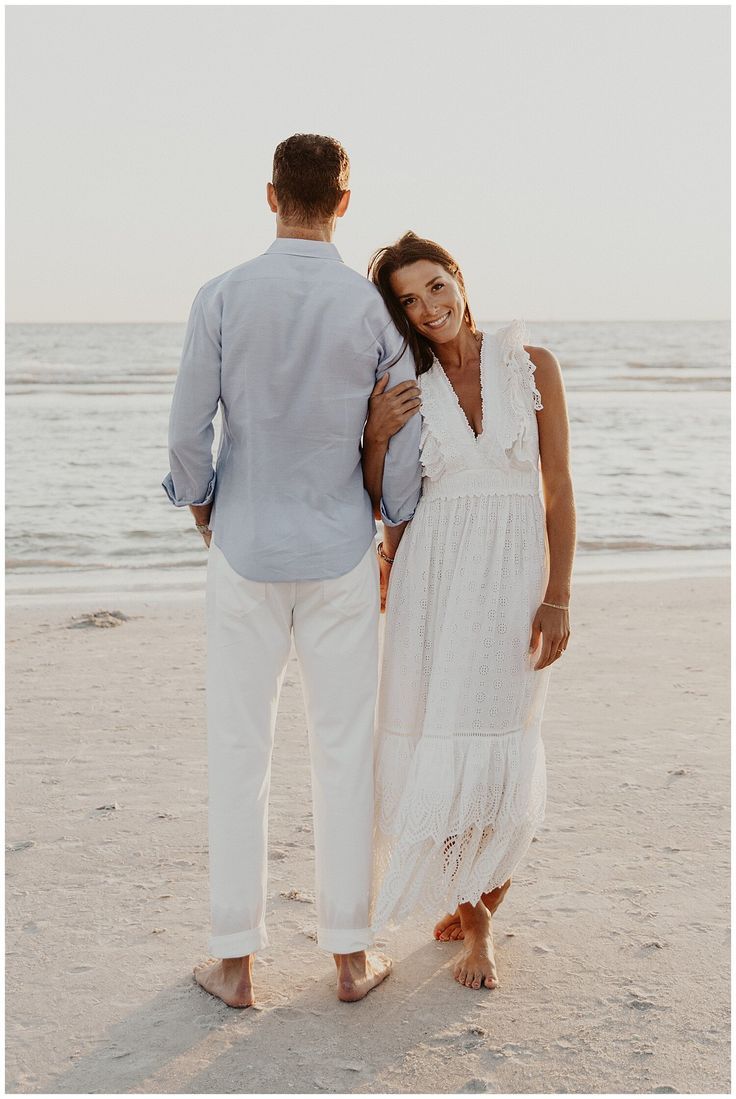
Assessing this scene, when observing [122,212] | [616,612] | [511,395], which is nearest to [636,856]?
[511,395]

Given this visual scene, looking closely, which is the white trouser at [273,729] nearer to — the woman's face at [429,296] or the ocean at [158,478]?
the woman's face at [429,296]

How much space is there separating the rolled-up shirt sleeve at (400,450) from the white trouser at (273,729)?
15 centimetres

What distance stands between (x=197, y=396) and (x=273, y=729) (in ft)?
2.75

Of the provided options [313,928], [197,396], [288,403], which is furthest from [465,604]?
[313,928]

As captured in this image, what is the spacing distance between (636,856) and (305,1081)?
57.2 inches

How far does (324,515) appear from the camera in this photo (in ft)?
8.78

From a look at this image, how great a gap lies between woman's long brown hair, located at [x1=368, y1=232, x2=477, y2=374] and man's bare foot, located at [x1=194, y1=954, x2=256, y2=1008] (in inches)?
61.8

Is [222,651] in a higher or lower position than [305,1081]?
higher

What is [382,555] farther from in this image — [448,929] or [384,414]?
[448,929]

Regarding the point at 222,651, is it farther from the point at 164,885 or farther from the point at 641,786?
the point at 641,786

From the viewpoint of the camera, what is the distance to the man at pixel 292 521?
8.46 ft

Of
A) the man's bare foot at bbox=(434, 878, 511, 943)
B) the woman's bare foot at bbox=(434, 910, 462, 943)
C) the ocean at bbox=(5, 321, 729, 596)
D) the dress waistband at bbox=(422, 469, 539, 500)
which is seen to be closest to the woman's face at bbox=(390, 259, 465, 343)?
the dress waistband at bbox=(422, 469, 539, 500)

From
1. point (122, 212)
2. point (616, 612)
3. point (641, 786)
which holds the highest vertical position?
point (122, 212)

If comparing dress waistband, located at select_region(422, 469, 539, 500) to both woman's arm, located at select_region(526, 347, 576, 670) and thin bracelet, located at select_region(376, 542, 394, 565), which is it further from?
thin bracelet, located at select_region(376, 542, 394, 565)
